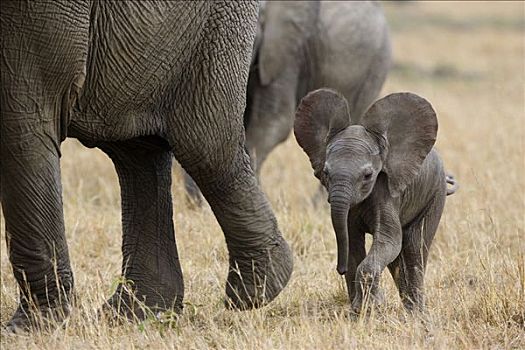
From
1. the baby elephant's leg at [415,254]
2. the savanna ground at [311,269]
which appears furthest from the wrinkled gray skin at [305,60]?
the baby elephant's leg at [415,254]

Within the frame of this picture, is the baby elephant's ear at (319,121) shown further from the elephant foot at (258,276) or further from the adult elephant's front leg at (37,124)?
the adult elephant's front leg at (37,124)

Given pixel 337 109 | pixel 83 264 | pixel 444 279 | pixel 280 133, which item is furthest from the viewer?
pixel 280 133

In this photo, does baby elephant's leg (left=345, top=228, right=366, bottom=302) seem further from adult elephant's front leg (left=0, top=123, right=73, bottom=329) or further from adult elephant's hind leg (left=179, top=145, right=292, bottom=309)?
adult elephant's front leg (left=0, top=123, right=73, bottom=329)

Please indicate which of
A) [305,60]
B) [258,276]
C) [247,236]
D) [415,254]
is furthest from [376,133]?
[305,60]

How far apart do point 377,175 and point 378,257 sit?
0.35 meters

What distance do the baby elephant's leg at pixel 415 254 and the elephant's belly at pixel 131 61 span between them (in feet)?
4.12

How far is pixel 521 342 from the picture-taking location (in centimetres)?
506

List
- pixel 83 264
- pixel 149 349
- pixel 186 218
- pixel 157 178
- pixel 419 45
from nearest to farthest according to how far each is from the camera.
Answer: pixel 149 349 → pixel 157 178 → pixel 83 264 → pixel 186 218 → pixel 419 45

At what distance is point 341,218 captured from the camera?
194 inches

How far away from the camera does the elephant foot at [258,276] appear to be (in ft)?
19.3

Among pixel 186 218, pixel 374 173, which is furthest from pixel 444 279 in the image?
pixel 186 218

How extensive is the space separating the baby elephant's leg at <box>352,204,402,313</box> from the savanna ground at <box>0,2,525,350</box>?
99 millimetres

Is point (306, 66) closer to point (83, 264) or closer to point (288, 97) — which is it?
point (288, 97)

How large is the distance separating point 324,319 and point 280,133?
395 centimetres
